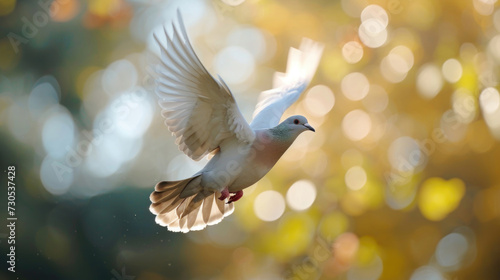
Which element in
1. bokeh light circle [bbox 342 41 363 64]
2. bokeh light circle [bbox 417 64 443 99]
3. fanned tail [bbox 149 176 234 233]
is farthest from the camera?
bokeh light circle [bbox 342 41 363 64]

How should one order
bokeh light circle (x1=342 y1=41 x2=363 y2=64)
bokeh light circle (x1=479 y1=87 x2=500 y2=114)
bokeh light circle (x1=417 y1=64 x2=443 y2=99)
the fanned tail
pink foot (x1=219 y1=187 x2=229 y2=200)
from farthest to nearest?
bokeh light circle (x1=342 y1=41 x2=363 y2=64), bokeh light circle (x1=417 y1=64 x2=443 y2=99), bokeh light circle (x1=479 y1=87 x2=500 y2=114), the fanned tail, pink foot (x1=219 y1=187 x2=229 y2=200)

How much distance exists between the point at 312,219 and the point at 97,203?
8.78ft

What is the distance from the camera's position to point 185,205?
4.34 meters

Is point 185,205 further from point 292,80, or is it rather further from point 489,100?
point 489,100

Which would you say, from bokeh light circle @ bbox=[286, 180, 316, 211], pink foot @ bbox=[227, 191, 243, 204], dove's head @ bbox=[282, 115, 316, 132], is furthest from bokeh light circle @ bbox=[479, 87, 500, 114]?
pink foot @ bbox=[227, 191, 243, 204]

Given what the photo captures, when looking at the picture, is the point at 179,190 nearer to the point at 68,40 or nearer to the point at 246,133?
the point at 246,133

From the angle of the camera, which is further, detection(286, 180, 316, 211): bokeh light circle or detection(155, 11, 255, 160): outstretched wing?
detection(286, 180, 316, 211): bokeh light circle

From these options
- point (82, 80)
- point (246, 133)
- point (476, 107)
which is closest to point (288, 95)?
point (246, 133)

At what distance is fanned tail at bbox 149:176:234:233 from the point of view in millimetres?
4066

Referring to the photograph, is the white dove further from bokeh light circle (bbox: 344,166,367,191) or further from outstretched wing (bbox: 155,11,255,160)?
bokeh light circle (bbox: 344,166,367,191)

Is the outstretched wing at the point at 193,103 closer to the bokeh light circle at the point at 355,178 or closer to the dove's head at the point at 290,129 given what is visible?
the dove's head at the point at 290,129

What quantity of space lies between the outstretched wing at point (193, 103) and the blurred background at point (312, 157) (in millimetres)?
1958

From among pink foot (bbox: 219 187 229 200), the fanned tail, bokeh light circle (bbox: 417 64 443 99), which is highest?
bokeh light circle (bbox: 417 64 443 99)

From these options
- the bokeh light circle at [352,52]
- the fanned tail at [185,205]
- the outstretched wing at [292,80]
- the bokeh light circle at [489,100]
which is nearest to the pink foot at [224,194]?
the fanned tail at [185,205]
